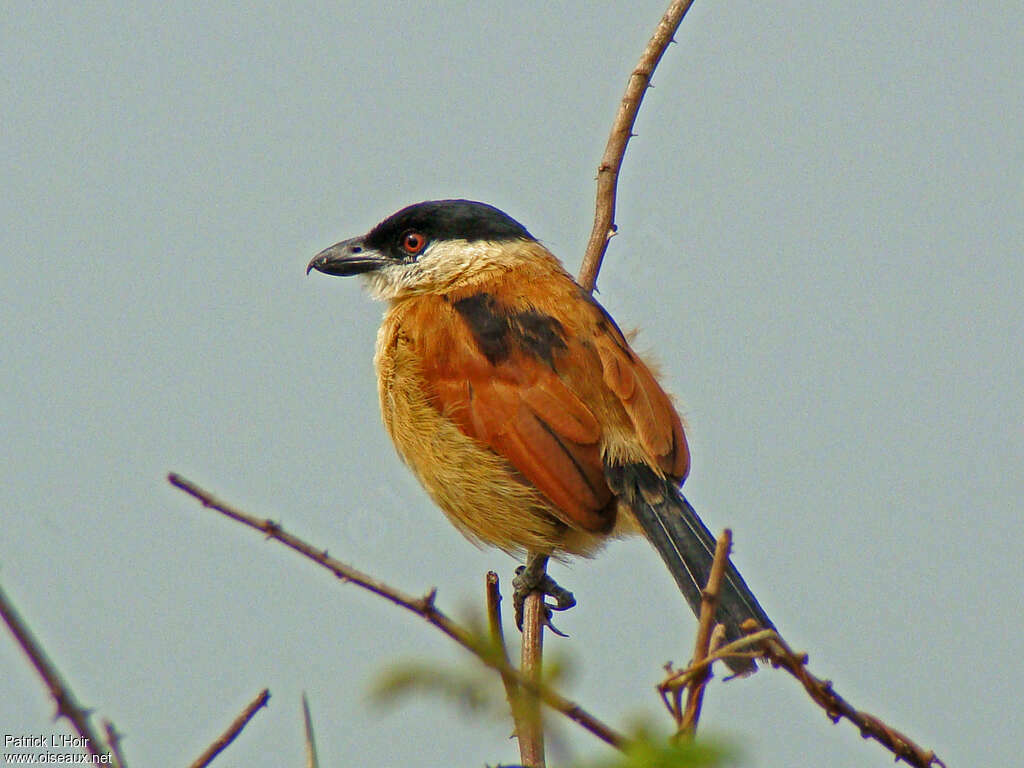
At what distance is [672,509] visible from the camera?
380cm

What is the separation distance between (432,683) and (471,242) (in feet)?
11.4

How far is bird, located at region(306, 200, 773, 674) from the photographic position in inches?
150

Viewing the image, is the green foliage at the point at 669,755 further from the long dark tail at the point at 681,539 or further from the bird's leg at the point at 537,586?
the bird's leg at the point at 537,586

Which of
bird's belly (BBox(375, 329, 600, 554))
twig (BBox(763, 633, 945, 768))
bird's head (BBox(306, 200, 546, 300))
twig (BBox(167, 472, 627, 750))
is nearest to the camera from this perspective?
twig (BBox(167, 472, 627, 750))

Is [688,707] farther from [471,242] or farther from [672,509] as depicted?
[471,242]

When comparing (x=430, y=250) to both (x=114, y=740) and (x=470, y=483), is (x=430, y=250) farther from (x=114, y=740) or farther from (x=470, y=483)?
(x=114, y=740)

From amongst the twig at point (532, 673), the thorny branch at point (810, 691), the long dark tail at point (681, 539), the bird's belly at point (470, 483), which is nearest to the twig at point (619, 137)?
the bird's belly at point (470, 483)

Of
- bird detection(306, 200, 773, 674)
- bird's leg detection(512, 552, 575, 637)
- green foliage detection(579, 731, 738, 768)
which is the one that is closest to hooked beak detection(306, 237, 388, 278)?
bird detection(306, 200, 773, 674)

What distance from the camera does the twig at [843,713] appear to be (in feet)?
5.65

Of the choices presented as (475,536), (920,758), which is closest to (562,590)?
(475,536)

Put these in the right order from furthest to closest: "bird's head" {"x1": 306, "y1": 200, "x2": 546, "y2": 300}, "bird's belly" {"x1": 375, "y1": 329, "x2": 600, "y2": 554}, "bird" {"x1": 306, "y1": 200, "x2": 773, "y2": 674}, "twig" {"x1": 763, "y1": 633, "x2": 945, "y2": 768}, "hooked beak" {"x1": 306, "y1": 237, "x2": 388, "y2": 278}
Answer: "hooked beak" {"x1": 306, "y1": 237, "x2": 388, "y2": 278}, "bird's head" {"x1": 306, "y1": 200, "x2": 546, "y2": 300}, "bird's belly" {"x1": 375, "y1": 329, "x2": 600, "y2": 554}, "bird" {"x1": 306, "y1": 200, "x2": 773, "y2": 674}, "twig" {"x1": 763, "y1": 633, "x2": 945, "y2": 768}

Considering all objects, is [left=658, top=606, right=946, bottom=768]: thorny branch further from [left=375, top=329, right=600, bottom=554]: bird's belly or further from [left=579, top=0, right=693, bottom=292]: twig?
[left=579, top=0, right=693, bottom=292]: twig

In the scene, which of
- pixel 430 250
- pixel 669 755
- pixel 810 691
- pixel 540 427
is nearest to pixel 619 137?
pixel 430 250

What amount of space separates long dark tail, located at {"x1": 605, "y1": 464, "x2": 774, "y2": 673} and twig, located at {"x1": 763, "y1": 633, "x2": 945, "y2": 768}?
1567 mm
